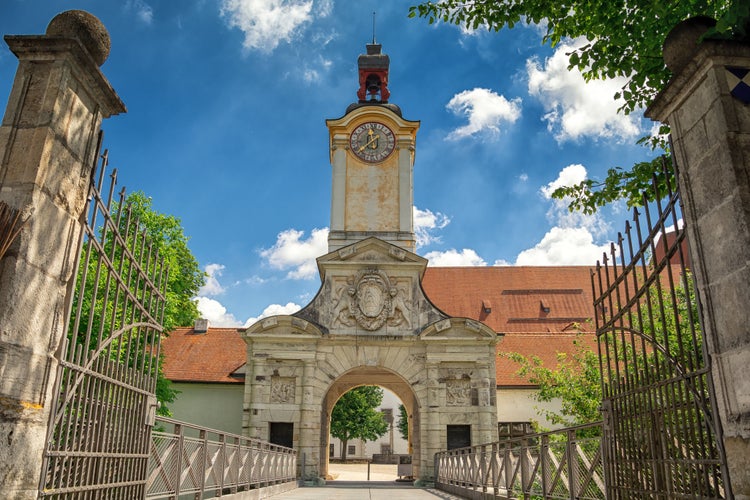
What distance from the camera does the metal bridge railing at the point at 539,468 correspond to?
6.97 m

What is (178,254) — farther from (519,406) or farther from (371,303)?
(519,406)

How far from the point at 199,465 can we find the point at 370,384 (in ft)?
56.3

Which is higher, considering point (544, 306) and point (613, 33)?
point (544, 306)

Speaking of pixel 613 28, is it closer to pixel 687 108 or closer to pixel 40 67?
pixel 687 108

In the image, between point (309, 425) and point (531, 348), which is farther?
point (531, 348)

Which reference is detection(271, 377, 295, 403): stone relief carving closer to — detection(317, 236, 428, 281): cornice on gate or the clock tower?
detection(317, 236, 428, 281): cornice on gate

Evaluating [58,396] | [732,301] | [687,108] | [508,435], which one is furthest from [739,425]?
[508,435]

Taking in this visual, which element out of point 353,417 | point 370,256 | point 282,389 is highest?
point 370,256

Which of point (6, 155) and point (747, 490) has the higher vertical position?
point (6, 155)

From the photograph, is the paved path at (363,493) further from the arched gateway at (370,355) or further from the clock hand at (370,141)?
the clock hand at (370,141)

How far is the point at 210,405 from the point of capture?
80.0ft

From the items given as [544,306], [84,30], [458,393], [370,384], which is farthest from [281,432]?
[84,30]

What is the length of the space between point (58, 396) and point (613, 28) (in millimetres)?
6187

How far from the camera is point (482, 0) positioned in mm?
7723
